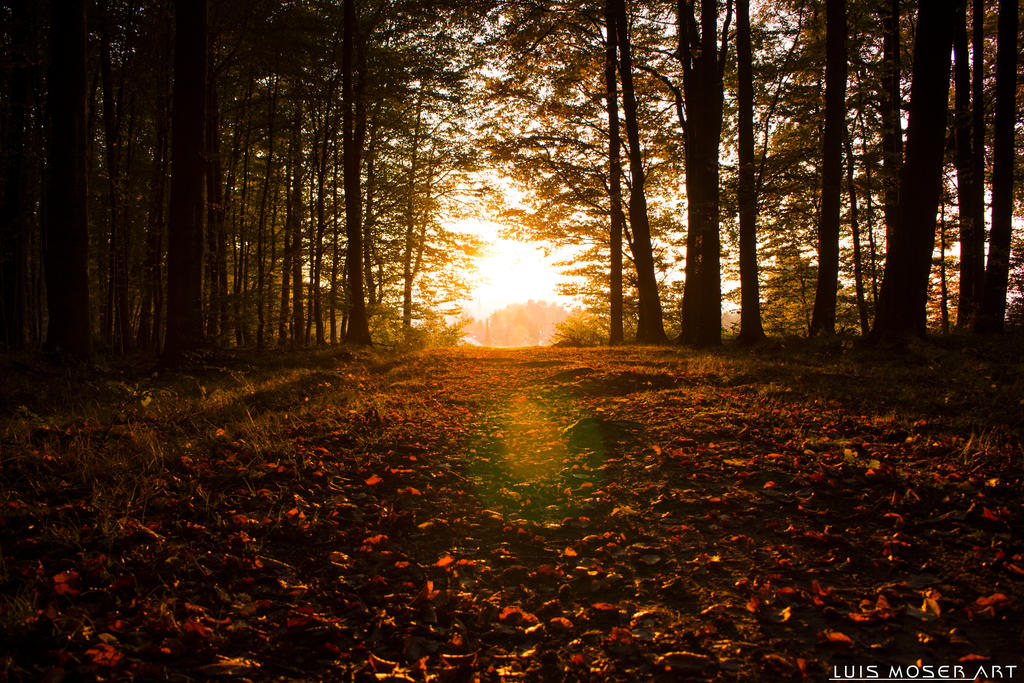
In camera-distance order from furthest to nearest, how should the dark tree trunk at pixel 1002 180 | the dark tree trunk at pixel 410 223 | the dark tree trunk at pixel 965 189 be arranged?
the dark tree trunk at pixel 410 223
the dark tree trunk at pixel 965 189
the dark tree trunk at pixel 1002 180

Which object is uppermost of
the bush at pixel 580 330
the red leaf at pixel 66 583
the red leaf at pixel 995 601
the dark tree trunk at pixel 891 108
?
the dark tree trunk at pixel 891 108

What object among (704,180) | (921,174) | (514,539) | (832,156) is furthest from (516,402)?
(832,156)

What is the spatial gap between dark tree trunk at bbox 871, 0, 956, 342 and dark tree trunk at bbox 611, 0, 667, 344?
695 centimetres

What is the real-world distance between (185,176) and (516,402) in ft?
22.5

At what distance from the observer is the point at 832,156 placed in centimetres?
1132

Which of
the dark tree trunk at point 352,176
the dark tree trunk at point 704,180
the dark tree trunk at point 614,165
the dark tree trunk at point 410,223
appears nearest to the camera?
the dark tree trunk at point 704,180

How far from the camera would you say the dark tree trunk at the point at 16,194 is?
1047 centimetres

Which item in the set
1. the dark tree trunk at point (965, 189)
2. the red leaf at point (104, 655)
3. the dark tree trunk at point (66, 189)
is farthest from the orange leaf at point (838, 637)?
the dark tree trunk at point (965, 189)

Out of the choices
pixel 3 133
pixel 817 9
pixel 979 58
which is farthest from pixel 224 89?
pixel 979 58

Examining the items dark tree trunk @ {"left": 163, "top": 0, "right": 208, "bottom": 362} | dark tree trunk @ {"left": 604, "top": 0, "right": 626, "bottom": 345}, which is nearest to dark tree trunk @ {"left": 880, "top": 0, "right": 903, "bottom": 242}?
dark tree trunk @ {"left": 604, "top": 0, "right": 626, "bottom": 345}

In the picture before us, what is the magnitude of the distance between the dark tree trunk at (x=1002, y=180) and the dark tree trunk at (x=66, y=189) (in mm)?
17410

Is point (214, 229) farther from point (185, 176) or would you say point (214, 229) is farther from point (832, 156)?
point (832, 156)

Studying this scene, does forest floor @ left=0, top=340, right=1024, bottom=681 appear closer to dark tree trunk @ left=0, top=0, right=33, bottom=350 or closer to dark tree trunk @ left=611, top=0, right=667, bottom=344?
dark tree trunk @ left=0, top=0, right=33, bottom=350

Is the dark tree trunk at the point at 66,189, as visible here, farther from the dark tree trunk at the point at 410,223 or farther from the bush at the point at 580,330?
the bush at the point at 580,330
